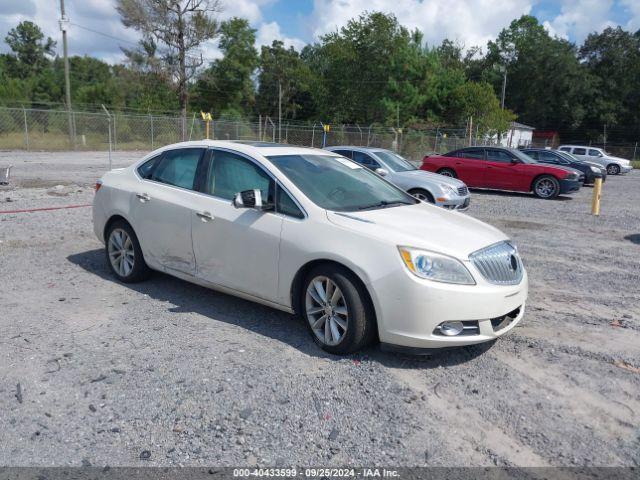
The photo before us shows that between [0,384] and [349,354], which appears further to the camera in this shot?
[349,354]

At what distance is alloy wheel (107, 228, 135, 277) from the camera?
19.5ft

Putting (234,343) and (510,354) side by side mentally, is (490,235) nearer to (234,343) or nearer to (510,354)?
(510,354)

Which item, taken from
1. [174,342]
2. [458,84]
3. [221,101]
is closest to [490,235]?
[174,342]

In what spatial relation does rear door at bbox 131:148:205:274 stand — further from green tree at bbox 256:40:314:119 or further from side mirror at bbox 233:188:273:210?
green tree at bbox 256:40:314:119

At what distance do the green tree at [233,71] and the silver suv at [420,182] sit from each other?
162 ft

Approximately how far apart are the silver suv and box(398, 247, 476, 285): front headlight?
6995 millimetres

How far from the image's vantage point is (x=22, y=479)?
110 inches

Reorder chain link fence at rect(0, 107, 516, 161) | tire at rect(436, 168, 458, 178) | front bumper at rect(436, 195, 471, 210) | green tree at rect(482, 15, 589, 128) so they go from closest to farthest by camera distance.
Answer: front bumper at rect(436, 195, 471, 210) → tire at rect(436, 168, 458, 178) → chain link fence at rect(0, 107, 516, 161) → green tree at rect(482, 15, 589, 128)

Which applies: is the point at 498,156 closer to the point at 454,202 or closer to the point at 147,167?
the point at 454,202

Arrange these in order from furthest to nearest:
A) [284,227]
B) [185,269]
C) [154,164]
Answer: [154,164]
[185,269]
[284,227]

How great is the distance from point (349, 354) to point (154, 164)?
3.11 m

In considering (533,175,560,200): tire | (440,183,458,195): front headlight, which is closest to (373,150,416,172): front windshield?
(440,183,458,195): front headlight

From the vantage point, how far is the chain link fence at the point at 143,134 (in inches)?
1169

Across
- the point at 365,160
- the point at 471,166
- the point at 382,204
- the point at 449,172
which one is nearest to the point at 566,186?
the point at 471,166
